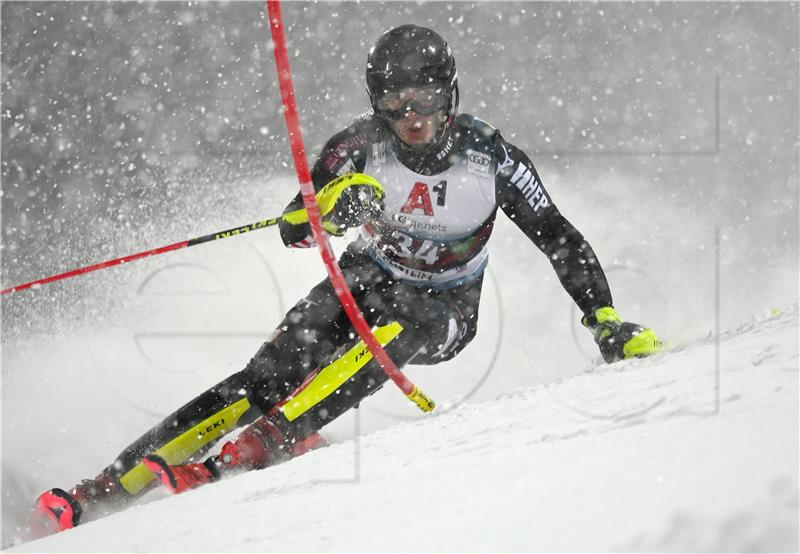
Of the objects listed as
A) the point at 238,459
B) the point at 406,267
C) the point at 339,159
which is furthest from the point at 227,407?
the point at 339,159

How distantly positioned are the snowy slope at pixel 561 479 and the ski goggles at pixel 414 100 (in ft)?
3.36

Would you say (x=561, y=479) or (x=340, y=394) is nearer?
(x=561, y=479)

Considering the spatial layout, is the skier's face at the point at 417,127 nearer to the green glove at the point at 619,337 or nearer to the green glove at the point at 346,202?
the green glove at the point at 346,202

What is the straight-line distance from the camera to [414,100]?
2762mm

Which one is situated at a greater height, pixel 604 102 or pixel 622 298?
pixel 604 102

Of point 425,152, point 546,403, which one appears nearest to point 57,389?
point 425,152

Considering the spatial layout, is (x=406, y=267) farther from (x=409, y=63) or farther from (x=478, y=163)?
(x=409, y=63)

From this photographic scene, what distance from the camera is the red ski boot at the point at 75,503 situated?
2.66 metres

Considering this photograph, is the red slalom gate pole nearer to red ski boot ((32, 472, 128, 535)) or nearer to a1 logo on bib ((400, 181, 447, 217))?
a1 logo on bib ((400, 181, 447, 217))

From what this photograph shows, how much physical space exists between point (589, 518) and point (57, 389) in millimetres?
5834

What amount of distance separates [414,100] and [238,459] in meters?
1.32

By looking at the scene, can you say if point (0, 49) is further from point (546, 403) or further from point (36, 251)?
point (546, 403)

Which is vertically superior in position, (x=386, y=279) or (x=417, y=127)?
(x=417, y=127)

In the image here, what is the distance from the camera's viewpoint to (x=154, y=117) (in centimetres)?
814
